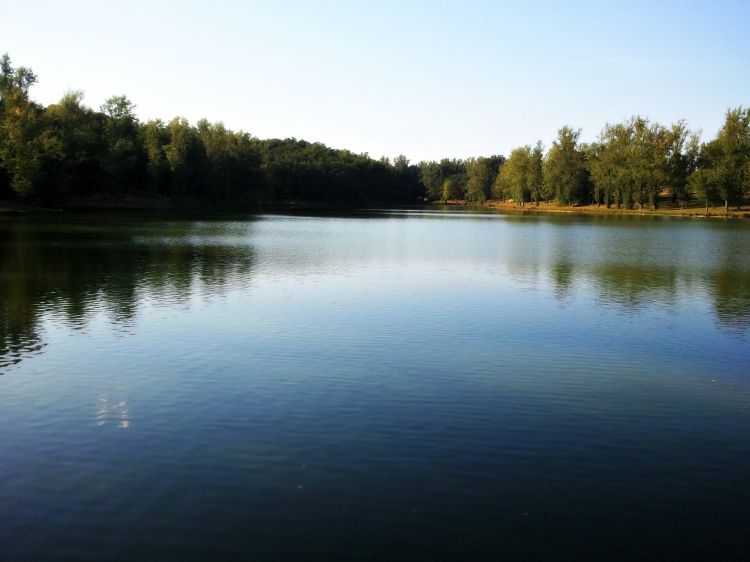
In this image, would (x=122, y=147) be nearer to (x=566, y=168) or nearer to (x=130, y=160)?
(x=130, y=160)

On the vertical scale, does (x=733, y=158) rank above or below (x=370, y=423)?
above

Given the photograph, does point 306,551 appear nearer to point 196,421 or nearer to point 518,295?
point 196,421

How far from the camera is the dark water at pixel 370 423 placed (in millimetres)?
6676

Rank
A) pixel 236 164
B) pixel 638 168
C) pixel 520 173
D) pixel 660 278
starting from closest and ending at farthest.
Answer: pixel 660 278
pixel 638 168
pixel 236 164
pixel 520 173

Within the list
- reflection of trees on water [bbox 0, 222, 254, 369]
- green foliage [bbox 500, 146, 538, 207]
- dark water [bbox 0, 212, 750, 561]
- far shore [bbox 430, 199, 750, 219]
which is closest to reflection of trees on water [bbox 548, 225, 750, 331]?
dark water [bbox 0, 212, 750, 561]

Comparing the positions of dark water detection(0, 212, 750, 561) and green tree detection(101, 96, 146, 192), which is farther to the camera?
green tree detection(101, 96, 146, 192)

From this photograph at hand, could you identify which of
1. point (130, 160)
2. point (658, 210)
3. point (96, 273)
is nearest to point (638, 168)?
point (658, 210)

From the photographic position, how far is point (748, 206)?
99750 millimetres

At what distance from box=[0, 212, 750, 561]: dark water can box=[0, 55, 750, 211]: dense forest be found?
56972 millimetres

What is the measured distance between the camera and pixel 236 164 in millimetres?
112312

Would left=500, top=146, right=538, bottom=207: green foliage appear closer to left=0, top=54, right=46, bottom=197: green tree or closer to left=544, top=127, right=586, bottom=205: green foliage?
left=544, top=127, right=586, bottom=205: green foliage

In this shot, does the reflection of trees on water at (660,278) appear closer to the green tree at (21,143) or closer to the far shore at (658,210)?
the green tree at (21,143)

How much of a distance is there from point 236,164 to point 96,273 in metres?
89.7

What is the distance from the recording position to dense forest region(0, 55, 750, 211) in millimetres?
71438
